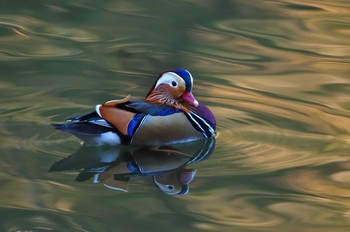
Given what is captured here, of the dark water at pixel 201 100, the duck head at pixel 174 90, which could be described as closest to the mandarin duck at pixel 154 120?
the duck head at pixel 174 90

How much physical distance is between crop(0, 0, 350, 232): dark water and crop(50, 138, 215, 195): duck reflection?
0.08m

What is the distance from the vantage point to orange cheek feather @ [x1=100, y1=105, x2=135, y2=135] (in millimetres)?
6070

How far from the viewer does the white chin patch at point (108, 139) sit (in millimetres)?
6070

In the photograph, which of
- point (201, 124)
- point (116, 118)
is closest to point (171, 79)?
point (201, 124)

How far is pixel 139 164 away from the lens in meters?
5.98

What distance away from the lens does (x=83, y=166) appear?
589 cm

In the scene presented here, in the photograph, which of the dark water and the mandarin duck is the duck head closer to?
the mandarin duck

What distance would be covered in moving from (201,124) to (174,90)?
0.98ft

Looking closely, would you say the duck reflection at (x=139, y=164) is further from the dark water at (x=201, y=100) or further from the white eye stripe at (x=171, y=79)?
the white eye stripe at (x=171, y=79)

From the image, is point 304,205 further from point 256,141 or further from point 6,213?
point 6,213

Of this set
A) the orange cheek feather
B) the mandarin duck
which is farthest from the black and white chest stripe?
the orange cheek feather

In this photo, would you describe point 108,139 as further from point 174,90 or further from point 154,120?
point 174,90

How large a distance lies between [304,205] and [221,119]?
4.98 feet

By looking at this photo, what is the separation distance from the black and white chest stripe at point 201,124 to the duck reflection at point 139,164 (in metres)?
0.05
